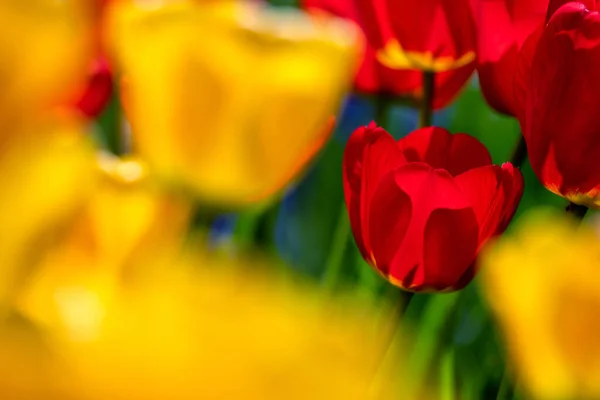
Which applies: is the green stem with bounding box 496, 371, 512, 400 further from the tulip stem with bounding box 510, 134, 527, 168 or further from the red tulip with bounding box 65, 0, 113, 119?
the red tulip with bounding box 65, 0, 113, 119

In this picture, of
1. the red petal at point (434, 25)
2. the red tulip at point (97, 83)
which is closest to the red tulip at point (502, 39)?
the red petal at point (434, 25)

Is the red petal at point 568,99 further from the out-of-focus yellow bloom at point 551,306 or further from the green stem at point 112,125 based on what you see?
the green stem at point 112,125

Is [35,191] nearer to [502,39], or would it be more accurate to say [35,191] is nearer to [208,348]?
[208,348]

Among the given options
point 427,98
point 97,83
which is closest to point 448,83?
point 427,98

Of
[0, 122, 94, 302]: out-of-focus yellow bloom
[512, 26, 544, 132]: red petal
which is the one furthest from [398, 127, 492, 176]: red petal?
[0, 122, 94, 302]: out-of-focus yellow bloom

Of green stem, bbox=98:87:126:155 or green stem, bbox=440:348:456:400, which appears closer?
green stem, bbox=440:348:456:400

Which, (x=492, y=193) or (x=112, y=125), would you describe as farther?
(x=112, y=125)

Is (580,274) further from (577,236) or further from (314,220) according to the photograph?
(314,220)
